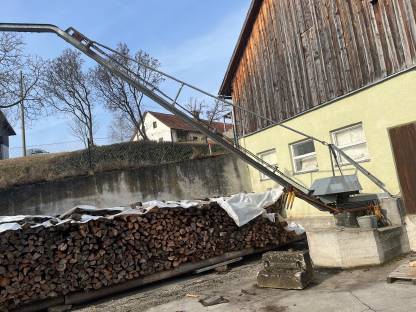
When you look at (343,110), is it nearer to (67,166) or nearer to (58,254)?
(58,254)

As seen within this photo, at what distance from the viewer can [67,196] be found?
13383 millimetres

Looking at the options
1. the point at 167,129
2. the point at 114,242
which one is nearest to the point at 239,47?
the point at 114,242

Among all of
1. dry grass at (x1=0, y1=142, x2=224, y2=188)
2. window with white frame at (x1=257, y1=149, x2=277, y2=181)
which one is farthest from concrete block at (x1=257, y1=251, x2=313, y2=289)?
dry grass at (x1=0, y1=142, x2=224, y2=188)

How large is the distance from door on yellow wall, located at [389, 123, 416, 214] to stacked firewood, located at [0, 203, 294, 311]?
138 inches

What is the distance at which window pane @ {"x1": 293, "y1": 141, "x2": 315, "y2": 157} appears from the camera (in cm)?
1254

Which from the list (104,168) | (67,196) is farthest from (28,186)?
(104,168)

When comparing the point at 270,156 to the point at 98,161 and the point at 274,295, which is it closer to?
the point at 98,161

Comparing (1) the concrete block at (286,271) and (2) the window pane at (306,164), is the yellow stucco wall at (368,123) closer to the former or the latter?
(2) the window pane at (306,164)

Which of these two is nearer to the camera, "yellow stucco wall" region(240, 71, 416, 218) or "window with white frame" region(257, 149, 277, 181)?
"yellow stucco wall" region(240, 71, 416, 218)

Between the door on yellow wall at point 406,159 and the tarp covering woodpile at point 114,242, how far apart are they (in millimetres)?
3314

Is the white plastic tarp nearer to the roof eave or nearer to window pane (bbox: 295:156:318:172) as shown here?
window pane (bbox: 295:156:318:172)

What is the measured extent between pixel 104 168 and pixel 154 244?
7.29 metres

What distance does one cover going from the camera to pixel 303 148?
42.1ft

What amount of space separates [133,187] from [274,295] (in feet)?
27.3
